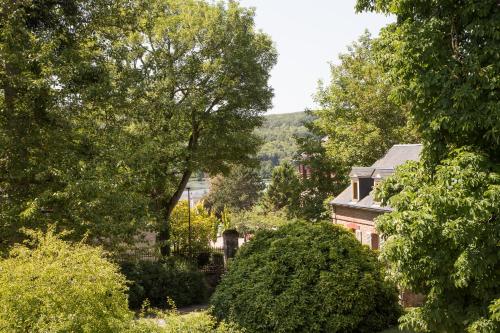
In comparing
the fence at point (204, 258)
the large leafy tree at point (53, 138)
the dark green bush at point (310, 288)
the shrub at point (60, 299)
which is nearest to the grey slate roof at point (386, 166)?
the dark green bush at point (310, 288)

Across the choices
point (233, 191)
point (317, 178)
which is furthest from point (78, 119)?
point (233, 191)

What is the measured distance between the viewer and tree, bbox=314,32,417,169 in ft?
108

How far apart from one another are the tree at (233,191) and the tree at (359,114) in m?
37.5

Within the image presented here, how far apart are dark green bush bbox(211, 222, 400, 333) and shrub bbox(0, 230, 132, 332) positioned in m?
6.06

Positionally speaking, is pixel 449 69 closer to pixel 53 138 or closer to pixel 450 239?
pixel 450 239

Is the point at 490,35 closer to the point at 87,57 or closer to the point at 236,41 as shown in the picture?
the point at 87,57

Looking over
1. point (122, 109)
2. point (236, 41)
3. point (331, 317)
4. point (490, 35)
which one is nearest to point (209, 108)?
point (236, 41)

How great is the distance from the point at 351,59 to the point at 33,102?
26.7 metres

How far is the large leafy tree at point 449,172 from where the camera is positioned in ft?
32.8

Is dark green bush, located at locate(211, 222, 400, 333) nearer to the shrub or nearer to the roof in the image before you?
the shrub

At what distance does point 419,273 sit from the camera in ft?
35.8

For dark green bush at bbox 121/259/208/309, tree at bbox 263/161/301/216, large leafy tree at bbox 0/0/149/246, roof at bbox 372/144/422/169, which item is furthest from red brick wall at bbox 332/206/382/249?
tree at bbox 263/161/301/216

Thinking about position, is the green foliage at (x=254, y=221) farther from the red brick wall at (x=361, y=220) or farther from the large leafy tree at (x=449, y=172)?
the large leafy tree at (x=449, y=172)

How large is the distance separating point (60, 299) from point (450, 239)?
26.4ft
